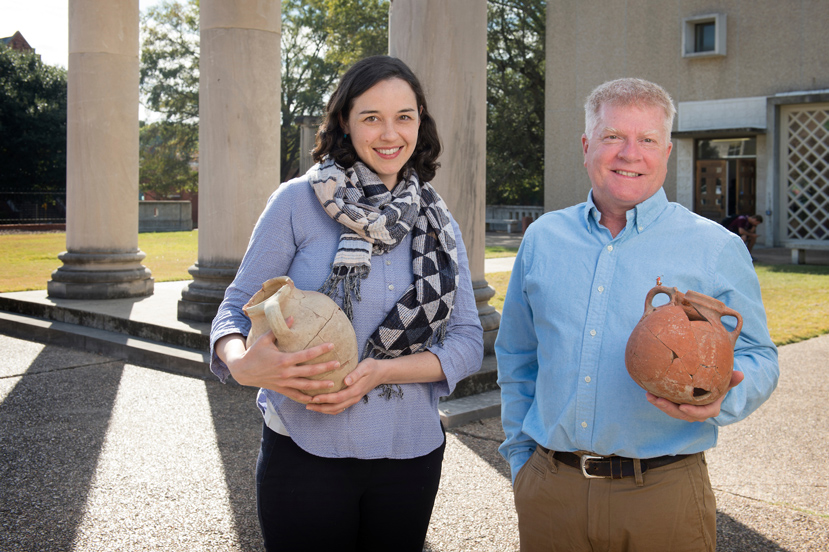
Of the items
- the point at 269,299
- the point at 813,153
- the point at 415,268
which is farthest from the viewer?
the point at 813,153

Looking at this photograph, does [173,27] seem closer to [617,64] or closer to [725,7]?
[617,64]

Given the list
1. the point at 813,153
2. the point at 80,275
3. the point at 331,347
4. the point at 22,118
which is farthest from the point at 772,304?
the point at 22,118

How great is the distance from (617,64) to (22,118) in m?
28.3

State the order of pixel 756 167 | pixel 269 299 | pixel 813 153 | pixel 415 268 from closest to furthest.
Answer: pixel 269 299 → pixel 415 268 → pixel 813 153 → pixel 756 167

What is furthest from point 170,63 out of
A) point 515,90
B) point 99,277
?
point 99,277

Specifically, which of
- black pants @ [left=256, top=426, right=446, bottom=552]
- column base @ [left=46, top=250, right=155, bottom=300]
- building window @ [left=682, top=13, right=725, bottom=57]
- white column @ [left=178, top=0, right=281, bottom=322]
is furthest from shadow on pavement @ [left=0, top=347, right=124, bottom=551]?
building window @ [left=682, top=13, right=725, bottom=57]

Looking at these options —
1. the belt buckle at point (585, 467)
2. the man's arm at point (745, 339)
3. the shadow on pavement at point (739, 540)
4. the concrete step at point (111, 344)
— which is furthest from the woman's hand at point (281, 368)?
the concrete step at point (111, 344)

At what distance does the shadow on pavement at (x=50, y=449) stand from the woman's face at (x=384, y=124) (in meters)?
2.65

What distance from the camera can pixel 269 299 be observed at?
205cm

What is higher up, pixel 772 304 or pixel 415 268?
pixel 415 268

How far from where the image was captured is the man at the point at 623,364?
2.26m

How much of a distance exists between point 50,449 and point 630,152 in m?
4.43

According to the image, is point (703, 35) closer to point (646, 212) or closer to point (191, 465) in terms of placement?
point (191, 465)

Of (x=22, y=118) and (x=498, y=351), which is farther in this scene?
(x=22, y=118)
